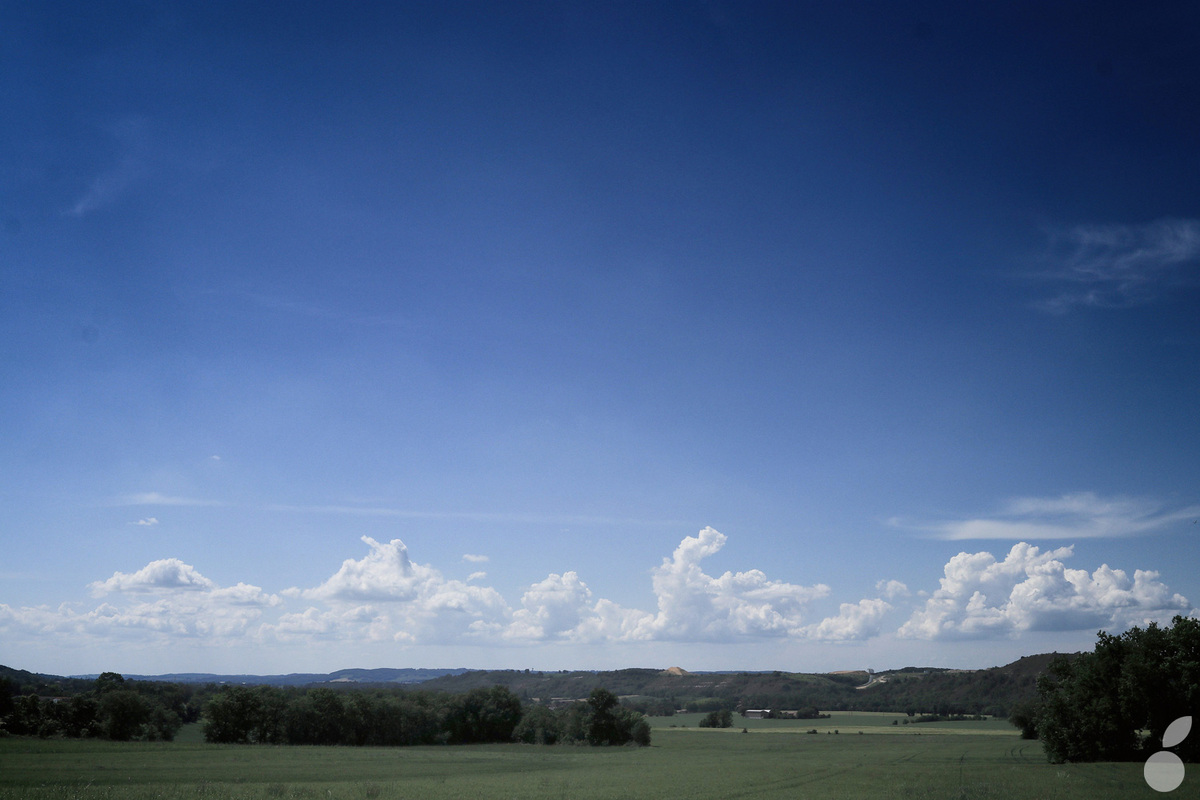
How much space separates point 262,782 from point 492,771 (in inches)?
858

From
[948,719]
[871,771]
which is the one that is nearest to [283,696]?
[871,771]

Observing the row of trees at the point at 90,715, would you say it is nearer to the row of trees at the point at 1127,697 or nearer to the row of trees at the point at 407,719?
the row of trees at the point at 407,719

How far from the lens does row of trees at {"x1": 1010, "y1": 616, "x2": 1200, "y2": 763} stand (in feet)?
186

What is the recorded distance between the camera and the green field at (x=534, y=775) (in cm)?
4128

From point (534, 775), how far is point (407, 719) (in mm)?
65674

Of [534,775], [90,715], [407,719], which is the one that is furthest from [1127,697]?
[90,715]

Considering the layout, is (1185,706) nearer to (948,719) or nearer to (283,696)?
(283,696)

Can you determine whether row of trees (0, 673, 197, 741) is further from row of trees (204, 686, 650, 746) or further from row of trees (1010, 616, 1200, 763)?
row of trees (1010, 616, 1200, 763)

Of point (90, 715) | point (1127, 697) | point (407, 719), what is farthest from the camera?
point (407, 719)

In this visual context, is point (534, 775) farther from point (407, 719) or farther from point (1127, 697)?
point (407, 719)

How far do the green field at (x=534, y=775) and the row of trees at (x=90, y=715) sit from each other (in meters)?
13.7

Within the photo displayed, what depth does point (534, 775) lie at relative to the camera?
197 feet

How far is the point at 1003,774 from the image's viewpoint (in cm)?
5312

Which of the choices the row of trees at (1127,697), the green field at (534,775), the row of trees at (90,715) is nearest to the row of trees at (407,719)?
the row of trees at (90,715)
